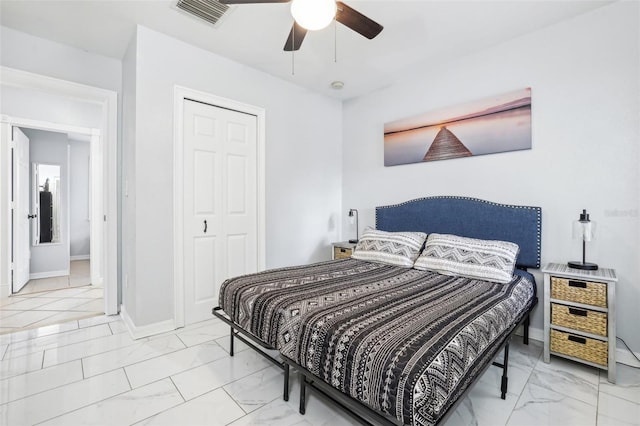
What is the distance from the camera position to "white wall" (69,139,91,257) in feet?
21.0

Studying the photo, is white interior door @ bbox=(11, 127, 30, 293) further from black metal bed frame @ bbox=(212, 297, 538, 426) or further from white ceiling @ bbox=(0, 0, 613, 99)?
black metal bed frame @ bbox=(212, 297, 538, 426)

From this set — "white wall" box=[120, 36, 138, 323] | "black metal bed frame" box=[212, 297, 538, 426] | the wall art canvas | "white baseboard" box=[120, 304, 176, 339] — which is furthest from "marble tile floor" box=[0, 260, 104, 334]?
the wall art canvas

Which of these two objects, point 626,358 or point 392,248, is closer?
point 626,358

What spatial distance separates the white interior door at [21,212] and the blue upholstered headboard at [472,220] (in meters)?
4.83

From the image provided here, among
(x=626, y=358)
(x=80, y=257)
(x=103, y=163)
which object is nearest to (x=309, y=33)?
(x=103, y=163)

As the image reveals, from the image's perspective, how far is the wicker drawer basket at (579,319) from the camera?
2048 mm

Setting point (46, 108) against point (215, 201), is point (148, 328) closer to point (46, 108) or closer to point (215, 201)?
point (215, 201)

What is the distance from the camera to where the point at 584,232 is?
2.30 m

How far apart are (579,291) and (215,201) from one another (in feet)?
10.7

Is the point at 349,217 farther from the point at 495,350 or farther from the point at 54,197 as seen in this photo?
the point at 54,197

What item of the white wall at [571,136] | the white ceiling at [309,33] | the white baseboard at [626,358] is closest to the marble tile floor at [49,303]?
the white ceiling at [309,33]

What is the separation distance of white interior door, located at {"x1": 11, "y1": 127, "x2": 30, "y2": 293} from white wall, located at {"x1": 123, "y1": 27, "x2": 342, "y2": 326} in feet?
7.25

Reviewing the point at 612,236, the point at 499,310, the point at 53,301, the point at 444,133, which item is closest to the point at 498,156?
the point at 444,133

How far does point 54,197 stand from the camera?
5.25 meters
